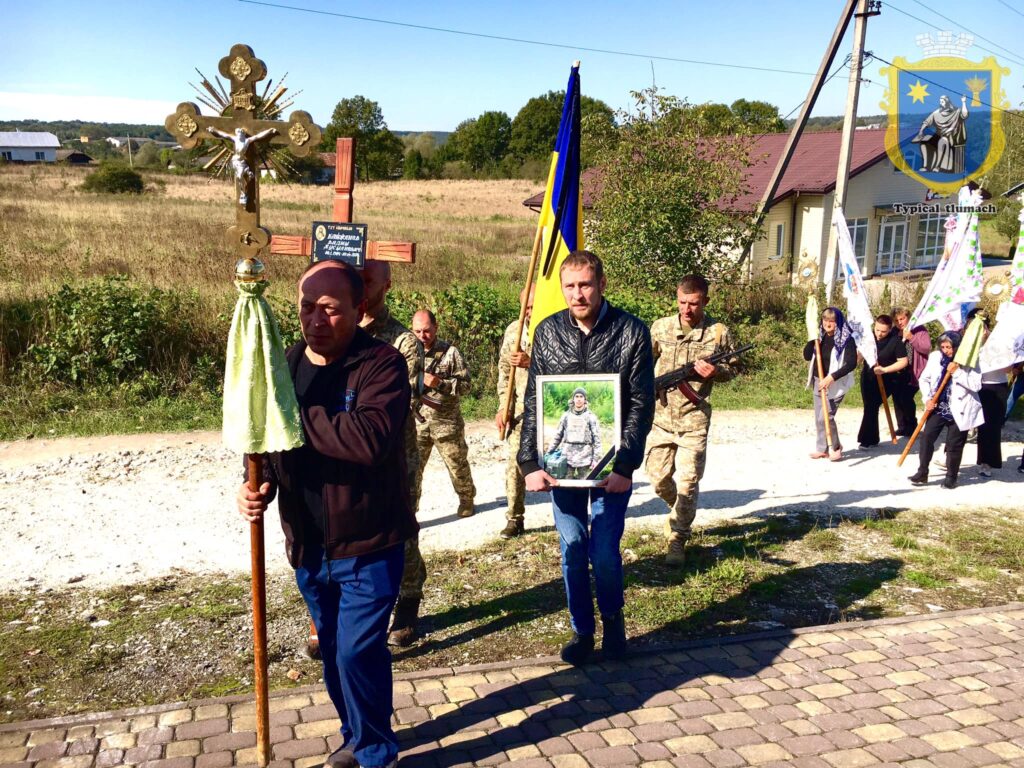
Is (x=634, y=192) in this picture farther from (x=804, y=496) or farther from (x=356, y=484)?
(x=356, y=484)

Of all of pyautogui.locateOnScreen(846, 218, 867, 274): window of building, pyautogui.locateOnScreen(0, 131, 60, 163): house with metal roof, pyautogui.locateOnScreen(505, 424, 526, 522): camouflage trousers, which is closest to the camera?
pyautogui.locateOnScreen(505, 424, 526, 522): camouflage trousers

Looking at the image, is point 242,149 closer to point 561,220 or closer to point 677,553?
point 561,220

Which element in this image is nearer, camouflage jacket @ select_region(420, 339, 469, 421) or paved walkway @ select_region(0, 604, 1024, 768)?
paved walkway @ select_region(0, 604, 1024, 768)

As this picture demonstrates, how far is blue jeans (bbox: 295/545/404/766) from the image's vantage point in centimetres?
343

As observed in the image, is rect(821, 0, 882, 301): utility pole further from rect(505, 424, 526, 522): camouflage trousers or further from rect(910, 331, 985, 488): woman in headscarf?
rect(505, 424, 526, 522): camouflage trousers

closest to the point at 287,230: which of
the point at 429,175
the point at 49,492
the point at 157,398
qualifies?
the point at 157,398

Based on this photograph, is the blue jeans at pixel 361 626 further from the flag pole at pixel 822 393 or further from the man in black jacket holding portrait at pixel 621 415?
the flag pole at pixel 822 393

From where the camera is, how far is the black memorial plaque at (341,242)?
4668 mm

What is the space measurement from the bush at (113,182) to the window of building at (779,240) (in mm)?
24577

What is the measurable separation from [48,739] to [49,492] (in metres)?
4.10

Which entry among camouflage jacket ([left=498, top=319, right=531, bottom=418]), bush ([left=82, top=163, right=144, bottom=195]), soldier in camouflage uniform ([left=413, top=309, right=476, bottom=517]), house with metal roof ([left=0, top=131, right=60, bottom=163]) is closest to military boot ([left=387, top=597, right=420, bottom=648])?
soldier in camouflage uniform ([left=413, top=309, right=476, bottom=517])

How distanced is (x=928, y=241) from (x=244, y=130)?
33.2 metres

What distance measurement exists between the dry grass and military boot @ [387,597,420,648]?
26.8 ft

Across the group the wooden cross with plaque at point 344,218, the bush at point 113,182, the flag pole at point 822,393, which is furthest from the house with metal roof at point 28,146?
the wooden cross with plaque at point 344,218
